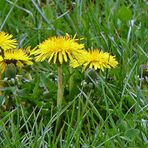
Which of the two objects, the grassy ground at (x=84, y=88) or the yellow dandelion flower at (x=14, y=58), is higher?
the yellow dandelion flower at (x=14, y=58)

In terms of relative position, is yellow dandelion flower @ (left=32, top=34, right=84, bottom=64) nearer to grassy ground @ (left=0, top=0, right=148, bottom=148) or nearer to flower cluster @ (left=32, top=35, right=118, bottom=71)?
flower cluster @ (left=32, top=35, right=118, bottom=71)

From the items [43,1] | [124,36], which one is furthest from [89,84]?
[43,1]

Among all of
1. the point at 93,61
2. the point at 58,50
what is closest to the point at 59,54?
the point at 58,50

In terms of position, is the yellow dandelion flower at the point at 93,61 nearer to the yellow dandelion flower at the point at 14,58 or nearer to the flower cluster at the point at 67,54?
the flower cluster at the point at 67,54

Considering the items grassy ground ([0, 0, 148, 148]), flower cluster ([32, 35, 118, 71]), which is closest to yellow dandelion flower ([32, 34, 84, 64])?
flower cluster ([32, 35, 118, 71])

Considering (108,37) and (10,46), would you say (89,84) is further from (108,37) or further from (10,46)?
A: (108,37)

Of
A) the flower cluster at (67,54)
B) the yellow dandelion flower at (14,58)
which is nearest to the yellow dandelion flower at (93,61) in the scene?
the flower cluster at (67,54)

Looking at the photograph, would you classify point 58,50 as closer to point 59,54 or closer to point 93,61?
point 59,54

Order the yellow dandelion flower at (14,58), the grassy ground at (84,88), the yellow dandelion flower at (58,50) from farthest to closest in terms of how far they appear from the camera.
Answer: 1. the yellow dandelion flower at (14,58)
2. the yellow dandelion flower at (58,50)
3. the grassy ground at (84,88)
